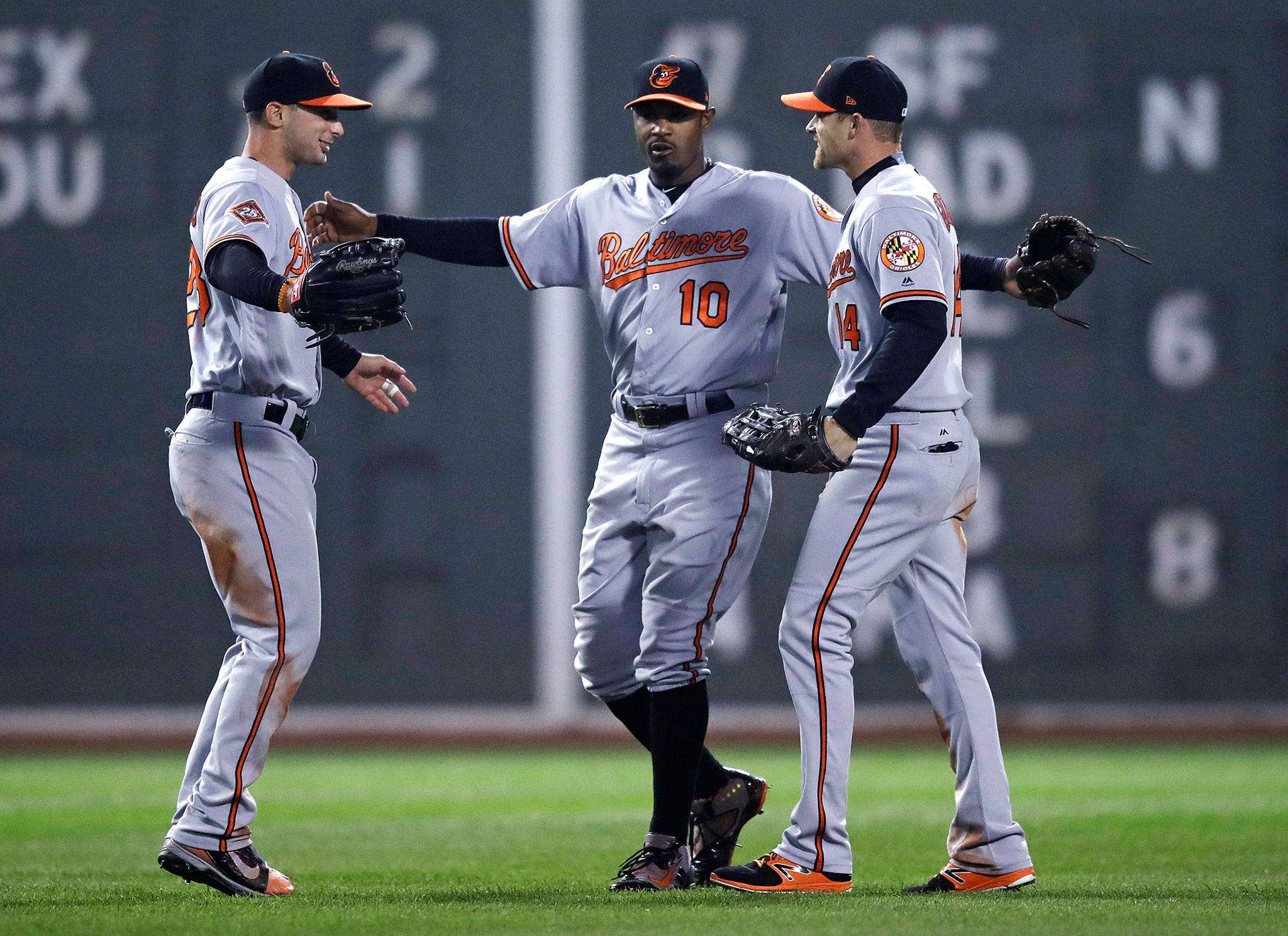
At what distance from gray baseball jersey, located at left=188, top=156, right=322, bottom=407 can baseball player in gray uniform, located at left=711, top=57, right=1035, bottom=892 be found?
0.92 metres

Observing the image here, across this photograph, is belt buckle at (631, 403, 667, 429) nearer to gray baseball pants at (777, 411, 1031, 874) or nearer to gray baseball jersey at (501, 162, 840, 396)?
gray baseball jersey at (501, 162, 840, 396)

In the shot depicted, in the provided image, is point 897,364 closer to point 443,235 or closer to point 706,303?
point 706,303

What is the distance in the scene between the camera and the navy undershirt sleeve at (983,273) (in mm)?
3578

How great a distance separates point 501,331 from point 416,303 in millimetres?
438

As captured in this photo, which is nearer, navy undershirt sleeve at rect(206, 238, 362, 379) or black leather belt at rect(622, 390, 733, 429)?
navy undershirt sleeve at rect(206, 238, 362, 379)

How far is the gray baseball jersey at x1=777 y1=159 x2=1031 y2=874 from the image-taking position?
3.12 metres

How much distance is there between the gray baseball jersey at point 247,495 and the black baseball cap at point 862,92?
112 cm

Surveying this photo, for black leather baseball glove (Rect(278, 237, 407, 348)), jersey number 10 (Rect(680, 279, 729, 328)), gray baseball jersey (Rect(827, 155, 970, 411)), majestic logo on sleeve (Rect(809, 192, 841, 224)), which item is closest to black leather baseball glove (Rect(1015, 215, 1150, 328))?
gray baseball jersey (Rect(827, 155, 970, 411))

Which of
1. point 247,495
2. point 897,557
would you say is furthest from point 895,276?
point 247,495

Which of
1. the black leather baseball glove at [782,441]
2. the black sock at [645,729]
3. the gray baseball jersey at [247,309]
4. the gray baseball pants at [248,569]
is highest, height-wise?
the gray baseball jersey at [247,309]

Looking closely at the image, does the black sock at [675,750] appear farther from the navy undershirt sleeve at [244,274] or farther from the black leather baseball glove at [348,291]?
the navy undershirt sleeve at [244,274]

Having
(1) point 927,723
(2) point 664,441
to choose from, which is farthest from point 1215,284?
(2) point 664,441

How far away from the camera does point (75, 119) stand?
7395mm

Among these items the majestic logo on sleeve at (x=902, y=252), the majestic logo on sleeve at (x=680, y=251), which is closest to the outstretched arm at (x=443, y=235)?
the majestic logo on sleeve at (x=680, y=251)
